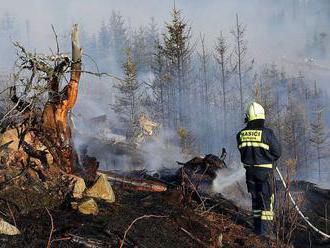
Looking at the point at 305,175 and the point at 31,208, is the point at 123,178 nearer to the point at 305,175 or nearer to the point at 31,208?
the point at 31,208

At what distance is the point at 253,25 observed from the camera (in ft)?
338

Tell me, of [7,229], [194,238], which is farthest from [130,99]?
[7,229]

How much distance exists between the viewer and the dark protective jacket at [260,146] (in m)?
5.80

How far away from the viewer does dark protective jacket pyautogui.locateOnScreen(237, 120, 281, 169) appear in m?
5.80

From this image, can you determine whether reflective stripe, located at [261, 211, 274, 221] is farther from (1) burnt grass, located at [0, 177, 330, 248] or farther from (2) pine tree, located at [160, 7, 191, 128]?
(2) pine tree, located at [160, 7, 191, 128]

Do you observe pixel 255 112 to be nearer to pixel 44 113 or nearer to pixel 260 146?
pixel 260 146

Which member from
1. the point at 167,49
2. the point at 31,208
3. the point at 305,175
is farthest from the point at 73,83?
the point at 305,175

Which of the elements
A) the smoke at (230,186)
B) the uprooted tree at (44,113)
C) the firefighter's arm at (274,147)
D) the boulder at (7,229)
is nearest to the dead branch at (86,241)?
the boulder at (7,229)

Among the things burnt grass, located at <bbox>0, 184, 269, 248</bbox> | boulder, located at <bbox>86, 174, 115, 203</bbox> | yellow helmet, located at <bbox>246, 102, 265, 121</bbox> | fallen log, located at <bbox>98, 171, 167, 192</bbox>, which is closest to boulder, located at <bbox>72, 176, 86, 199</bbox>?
boulder, located at <bbox>86, 174, 115, 203</bbox>

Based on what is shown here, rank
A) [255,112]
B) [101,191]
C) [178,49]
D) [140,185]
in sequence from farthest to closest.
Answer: [178,49] → [140,185] → [255,112] → [101,191]

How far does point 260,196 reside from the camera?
5812mm

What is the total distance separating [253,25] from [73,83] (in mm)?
102868

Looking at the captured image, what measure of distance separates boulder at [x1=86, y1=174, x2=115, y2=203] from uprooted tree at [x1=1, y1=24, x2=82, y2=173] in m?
0.66

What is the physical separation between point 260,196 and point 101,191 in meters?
2.28
